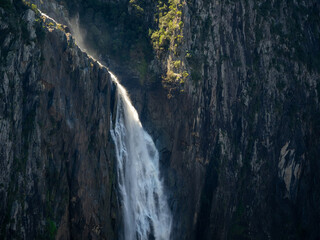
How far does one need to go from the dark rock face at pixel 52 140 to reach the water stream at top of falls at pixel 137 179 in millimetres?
2134

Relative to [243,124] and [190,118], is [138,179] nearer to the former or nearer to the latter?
[190,118]

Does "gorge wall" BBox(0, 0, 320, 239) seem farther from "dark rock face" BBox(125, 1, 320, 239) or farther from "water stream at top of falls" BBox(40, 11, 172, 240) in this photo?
"water stream at top of falls" BBox(40, 11, 172, 240)

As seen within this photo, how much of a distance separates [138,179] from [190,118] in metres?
9.13

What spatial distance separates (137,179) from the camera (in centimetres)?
4541

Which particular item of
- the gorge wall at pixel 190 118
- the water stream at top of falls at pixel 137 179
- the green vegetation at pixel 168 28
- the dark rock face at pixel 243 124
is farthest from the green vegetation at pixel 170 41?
the water stream at top of falls at pixel 137 179

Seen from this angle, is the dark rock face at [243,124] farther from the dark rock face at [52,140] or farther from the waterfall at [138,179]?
the dark rock face at [52,140]

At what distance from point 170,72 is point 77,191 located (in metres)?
19.0

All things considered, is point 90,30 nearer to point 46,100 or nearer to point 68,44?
point 68,44

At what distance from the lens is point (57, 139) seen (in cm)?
3509

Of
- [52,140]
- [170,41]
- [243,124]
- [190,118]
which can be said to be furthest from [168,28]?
[52,140]

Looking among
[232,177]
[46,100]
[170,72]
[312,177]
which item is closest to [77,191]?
[46,100]

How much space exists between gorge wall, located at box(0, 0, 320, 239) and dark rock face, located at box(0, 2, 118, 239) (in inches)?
3.7

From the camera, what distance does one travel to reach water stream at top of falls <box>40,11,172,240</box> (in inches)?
1683

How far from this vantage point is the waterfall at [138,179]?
4281 centimetres
